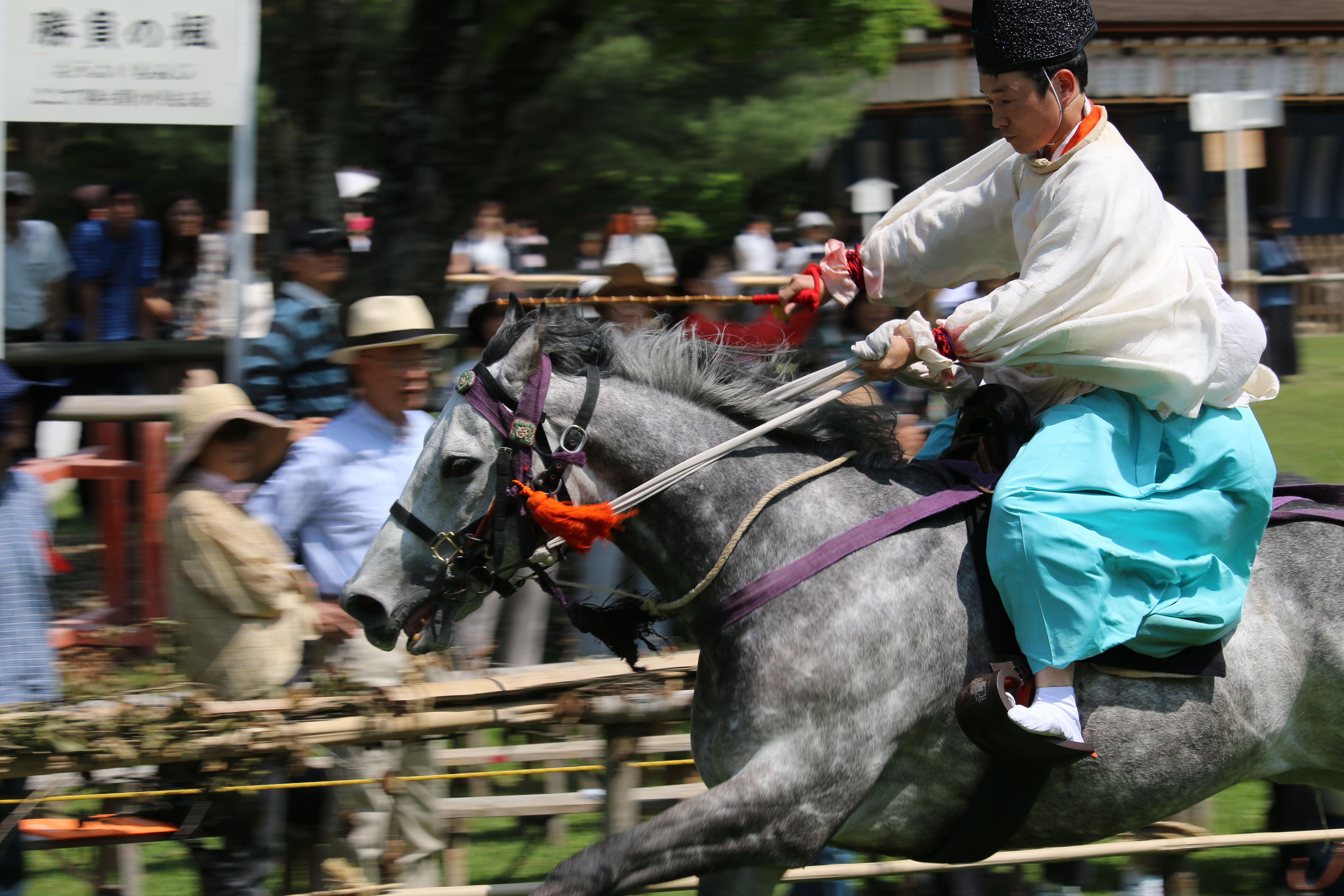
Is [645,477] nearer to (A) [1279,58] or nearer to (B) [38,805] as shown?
(B) [38,805]

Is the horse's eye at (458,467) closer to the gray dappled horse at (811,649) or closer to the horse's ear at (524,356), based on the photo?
the gray dappled horse at (811,649)

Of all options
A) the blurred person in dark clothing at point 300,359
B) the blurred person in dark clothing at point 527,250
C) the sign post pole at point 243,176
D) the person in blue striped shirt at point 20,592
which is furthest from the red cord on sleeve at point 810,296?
the blurred person in dark clothing at point 527,250

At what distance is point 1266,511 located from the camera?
3.17 meters

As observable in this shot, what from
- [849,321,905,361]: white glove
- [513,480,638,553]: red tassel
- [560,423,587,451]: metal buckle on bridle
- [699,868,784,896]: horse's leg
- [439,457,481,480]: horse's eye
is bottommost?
[699,868,784,896]: horse's leg

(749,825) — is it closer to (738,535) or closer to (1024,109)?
(738,535)

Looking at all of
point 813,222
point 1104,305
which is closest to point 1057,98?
point 1104,305

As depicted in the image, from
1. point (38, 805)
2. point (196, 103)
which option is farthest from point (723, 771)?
point (196, 103)

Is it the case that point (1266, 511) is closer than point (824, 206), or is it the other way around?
point (1266, 511)

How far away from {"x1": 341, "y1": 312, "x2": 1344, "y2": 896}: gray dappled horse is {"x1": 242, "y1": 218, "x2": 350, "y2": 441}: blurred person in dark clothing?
2.44 meters

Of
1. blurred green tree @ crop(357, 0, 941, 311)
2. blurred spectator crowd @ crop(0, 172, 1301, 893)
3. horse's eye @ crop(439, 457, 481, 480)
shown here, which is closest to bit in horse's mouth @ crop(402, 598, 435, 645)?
horse's eye @ crop(439, 457, 481, 480)

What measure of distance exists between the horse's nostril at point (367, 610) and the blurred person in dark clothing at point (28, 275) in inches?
239

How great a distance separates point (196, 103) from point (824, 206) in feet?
40.7

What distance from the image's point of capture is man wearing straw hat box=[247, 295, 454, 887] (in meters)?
4.09

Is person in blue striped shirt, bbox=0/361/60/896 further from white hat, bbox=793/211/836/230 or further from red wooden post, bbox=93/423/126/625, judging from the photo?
white hat, bbox=793/211/836/230
